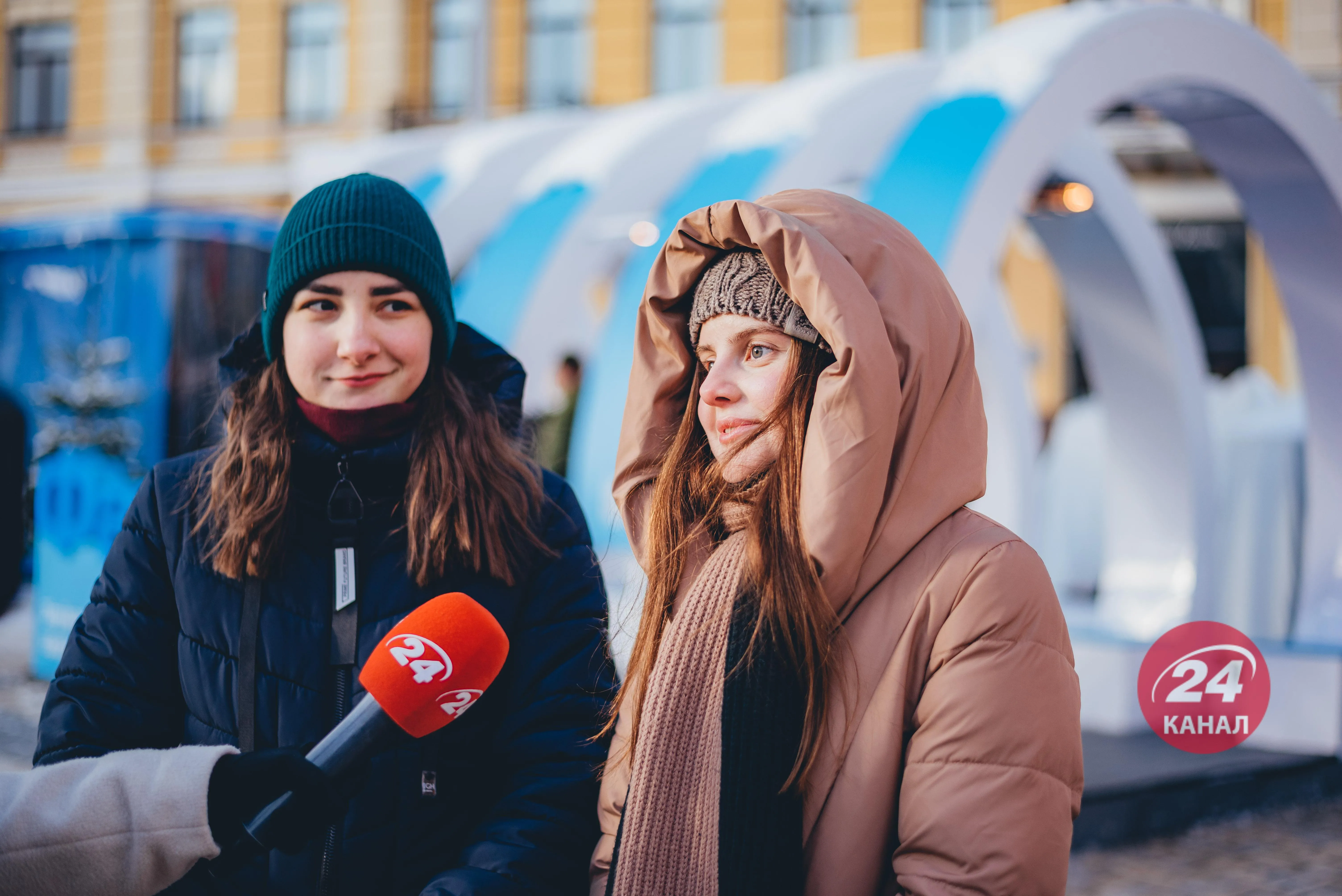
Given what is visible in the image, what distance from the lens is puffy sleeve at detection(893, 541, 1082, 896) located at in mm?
1498

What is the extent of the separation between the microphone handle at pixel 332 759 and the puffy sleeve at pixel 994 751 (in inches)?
26.7

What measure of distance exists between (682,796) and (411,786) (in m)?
0.50

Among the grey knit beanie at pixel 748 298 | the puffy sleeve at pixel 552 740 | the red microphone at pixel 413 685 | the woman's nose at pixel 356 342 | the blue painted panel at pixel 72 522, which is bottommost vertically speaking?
the blue painted panel at pixel 72 522

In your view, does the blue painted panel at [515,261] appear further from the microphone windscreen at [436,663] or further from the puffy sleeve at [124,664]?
the microphone windscreen at [436,663]

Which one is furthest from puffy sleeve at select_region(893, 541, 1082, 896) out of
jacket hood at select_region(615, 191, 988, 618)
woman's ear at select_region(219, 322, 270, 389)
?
woman's ear at select_region(219, 322, 270, 389)

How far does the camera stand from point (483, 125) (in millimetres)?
9906

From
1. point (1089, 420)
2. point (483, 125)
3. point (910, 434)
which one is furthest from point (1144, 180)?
point (910, 434)

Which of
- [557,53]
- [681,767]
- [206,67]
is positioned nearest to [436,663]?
[681,767]

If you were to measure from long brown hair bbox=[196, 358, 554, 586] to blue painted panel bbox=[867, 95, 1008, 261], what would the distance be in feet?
9.47

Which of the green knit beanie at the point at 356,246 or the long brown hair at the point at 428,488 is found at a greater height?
the green knit beanie at the point at 356,246

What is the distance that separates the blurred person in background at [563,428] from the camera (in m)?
10.0

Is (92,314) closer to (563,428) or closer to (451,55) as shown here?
(563,428)

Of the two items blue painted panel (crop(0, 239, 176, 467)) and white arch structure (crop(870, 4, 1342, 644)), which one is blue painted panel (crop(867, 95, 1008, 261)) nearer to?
white arch structure (crop(870, 4, 1342, 644))

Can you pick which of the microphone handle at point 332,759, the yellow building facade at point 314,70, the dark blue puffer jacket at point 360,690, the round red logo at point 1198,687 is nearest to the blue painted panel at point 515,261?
the dark blue puffer jacket at point 360,690
